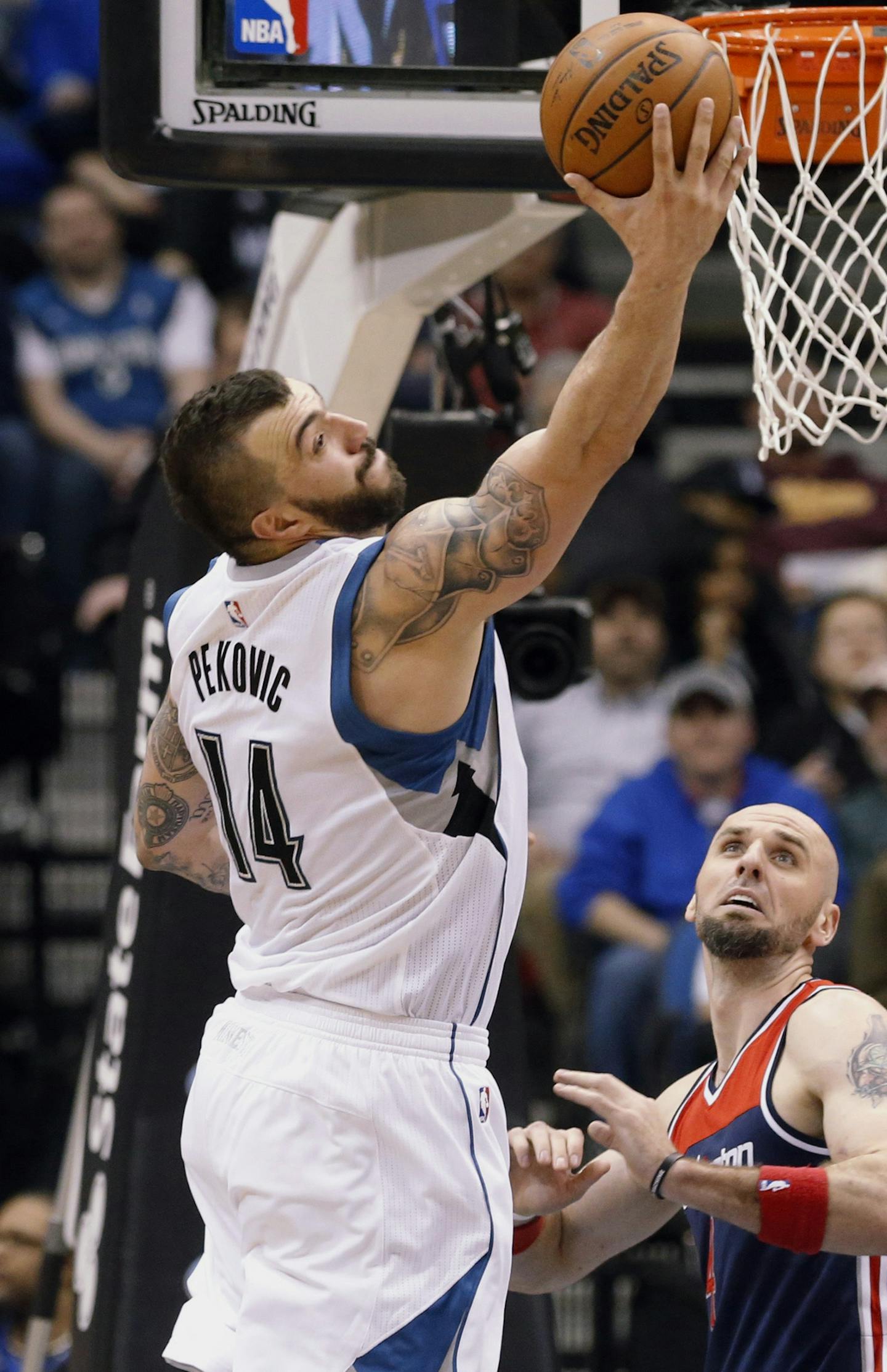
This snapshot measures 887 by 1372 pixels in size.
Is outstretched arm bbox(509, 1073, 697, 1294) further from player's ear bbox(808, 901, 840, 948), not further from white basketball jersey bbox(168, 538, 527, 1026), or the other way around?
white basketball jersey bbox(168, 538, 527, 1026)

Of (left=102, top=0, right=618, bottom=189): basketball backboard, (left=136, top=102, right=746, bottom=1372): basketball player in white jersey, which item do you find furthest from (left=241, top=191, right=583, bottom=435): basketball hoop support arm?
(left=136, top=102, right=746, bottom=1372): basketball player in white jersey

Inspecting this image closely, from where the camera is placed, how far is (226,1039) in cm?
335

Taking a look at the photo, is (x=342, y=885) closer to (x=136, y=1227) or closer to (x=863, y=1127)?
(x=863, y=1127)

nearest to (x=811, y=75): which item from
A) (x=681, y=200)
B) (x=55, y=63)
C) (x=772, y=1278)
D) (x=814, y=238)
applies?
(x=814, y=238)

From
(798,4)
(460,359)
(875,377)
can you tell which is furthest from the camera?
(875,377)

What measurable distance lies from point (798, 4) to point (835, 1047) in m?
2.05

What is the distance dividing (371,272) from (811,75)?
1.04 metres

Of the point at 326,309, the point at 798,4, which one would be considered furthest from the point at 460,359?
the point at 798,4

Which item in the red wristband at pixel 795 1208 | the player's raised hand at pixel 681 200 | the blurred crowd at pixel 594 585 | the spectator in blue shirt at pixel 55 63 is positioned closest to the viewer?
the player's raised hand at pixel 681 200

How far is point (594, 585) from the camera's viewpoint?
807 centimetres

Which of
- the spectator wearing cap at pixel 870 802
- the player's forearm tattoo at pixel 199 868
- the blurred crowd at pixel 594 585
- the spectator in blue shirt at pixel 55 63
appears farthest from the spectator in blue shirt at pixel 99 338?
the player's forearm tattoo at pixel 199 868

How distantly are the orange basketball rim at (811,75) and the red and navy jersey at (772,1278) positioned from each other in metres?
1.53

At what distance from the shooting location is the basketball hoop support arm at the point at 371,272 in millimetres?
4227

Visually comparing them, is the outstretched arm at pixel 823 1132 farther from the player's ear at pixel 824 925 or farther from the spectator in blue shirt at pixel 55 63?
the spectator in blue shirt at pixel 55 63
